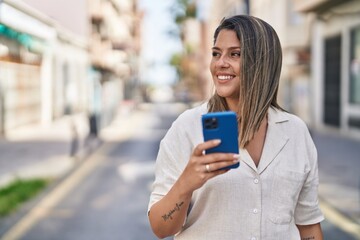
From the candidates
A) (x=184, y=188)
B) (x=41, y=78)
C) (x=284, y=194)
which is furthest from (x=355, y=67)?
(x=184, y=188)

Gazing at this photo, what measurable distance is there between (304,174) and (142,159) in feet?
47.3

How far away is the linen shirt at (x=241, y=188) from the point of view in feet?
6.71

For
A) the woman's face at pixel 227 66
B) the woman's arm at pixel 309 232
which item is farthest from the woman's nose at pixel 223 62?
the woman's arm at pixel 309 232

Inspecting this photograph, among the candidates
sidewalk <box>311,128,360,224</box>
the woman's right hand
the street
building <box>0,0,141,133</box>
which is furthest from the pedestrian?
sidewalk <box>311,128,360,224</box>

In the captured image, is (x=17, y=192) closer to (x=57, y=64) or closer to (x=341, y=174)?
(x=341, y=174)

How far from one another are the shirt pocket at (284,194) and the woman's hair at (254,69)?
0.56 feet

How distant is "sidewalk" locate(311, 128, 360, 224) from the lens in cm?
934

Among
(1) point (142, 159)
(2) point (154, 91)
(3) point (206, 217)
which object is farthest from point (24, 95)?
(2) point (154, 91)

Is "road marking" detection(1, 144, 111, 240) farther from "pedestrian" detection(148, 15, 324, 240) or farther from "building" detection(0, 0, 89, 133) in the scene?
"pedestrian" detection(148, 15, 324, 240)

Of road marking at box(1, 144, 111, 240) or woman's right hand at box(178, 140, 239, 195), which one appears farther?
road marking at box(1, 144, 111, 240)

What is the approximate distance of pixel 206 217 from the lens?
2.09 m

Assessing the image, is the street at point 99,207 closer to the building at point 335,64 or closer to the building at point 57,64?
the building at point 57,64

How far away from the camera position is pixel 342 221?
828cm

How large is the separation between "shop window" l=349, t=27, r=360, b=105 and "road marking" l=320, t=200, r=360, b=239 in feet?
44.3
